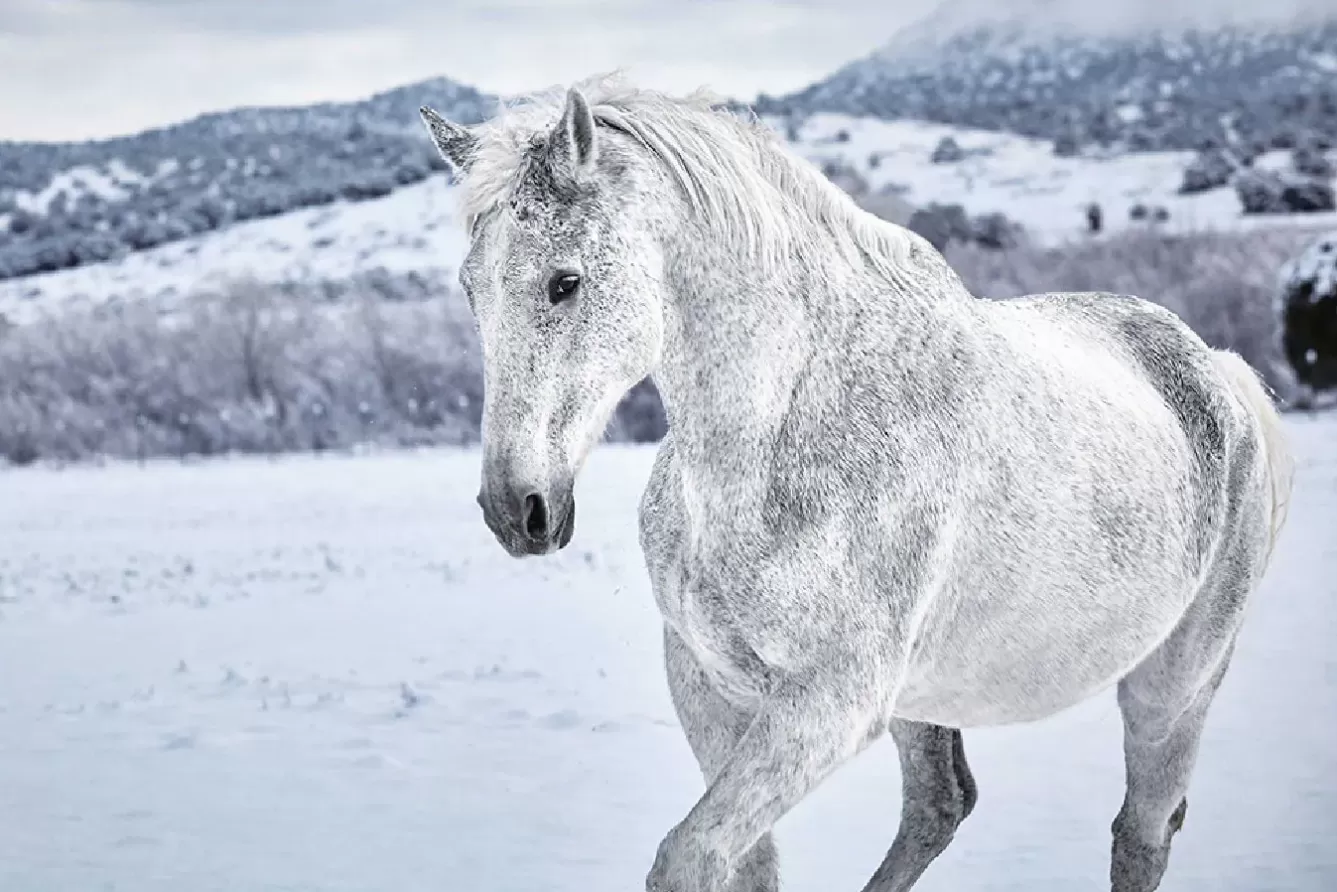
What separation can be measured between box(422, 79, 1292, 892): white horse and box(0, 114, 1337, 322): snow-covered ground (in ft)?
37.0

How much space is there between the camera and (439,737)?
430cm

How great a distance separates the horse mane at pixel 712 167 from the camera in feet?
5.86

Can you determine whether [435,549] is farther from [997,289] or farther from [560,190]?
[997,289]

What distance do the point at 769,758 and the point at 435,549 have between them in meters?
5.10

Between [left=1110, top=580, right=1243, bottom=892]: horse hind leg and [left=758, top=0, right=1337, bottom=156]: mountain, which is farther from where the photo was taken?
[left=758, top=0, right=1337, bottom=156]: mountain

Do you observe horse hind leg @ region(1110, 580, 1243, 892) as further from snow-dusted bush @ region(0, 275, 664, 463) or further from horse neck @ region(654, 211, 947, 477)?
snow-dusted bush @ region(0, 275, 664, 463)

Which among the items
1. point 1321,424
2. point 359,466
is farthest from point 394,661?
point 1321,424

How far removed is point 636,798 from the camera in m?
3.79

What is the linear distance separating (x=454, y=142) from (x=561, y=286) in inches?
13.2

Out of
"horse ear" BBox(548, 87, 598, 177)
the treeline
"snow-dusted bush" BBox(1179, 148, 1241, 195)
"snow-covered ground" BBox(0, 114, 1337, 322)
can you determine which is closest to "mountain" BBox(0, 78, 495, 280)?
"snow-covered ground" BBox(0, 114, 1337, 322)

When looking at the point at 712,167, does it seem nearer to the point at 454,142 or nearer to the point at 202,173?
the point at 454,142

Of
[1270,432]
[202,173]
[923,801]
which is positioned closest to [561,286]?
[923,801]

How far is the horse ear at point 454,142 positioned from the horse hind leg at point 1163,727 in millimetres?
1344

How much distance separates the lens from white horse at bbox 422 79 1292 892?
1.70 meters
